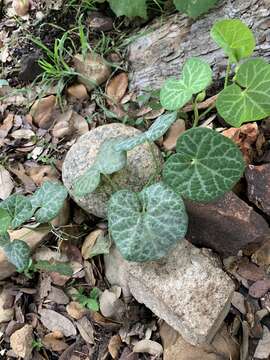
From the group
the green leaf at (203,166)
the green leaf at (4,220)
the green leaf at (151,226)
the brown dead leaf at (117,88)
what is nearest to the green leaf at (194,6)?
the brown dead leaf at (117,88)

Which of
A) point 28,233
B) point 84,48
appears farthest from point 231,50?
point 28,233

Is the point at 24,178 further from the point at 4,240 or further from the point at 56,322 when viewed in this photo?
the point at 56,322

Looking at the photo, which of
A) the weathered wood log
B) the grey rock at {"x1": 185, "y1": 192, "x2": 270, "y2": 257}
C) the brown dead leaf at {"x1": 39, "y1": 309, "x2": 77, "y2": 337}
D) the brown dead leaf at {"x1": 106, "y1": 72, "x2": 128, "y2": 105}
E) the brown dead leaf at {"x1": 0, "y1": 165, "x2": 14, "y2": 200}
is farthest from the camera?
the brown dead leaf at {"x1": 106, "y1": 72, "x2": 128, "y2": 105}

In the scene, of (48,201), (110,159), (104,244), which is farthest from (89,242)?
(110,159)

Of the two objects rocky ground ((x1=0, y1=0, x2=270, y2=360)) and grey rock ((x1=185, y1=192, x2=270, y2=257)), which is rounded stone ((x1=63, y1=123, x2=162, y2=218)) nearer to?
rocky ground ((x1=0, y1=0, x2=270, y2=360))

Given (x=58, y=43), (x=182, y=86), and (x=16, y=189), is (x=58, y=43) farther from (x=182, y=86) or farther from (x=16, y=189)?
(x=182, y=86)

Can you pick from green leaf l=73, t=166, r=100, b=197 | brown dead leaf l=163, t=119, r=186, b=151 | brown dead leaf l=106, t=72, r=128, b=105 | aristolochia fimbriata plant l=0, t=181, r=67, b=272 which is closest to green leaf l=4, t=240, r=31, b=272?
aristolochia fimbriata plant l=0, t=181, r=67, b=272
